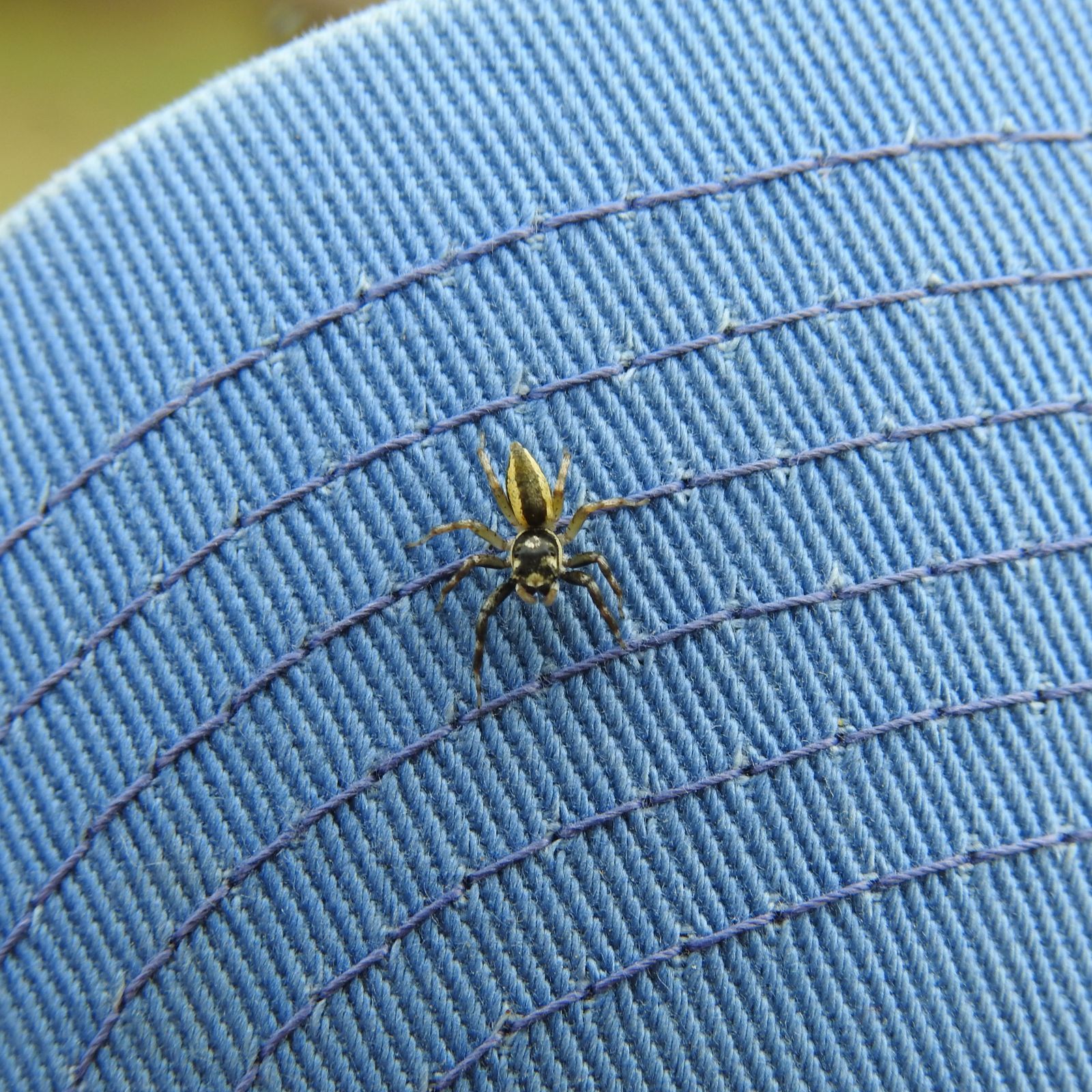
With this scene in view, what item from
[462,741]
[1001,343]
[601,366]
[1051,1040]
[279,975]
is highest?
[601,366]

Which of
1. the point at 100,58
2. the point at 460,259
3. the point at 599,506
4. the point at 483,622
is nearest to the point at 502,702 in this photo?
the point at 483,622

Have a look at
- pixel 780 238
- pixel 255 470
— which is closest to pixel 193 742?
pixel 255 470

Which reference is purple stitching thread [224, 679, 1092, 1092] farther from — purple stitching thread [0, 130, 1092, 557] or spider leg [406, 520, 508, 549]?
purple stitching thread [0, 130, 1092, 557]

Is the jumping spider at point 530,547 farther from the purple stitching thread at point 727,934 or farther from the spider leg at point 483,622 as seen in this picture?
the purple stitching thread at point 727,934

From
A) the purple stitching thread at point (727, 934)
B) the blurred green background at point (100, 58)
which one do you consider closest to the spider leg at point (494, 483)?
the purple stitching thread at point (727, 934)

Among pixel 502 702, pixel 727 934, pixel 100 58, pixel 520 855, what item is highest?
pixel 100 58

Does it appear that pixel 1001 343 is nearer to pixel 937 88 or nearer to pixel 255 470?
pixel 937 88

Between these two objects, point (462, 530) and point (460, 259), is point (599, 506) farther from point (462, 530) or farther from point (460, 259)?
point (460, 259)
